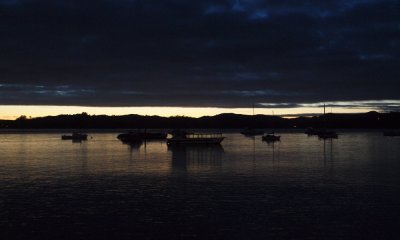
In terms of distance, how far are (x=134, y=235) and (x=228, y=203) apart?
775 centimetres

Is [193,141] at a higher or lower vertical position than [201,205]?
higher

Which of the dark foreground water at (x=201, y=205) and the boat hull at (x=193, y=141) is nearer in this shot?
the dark foreground water at (x=201, y=205)

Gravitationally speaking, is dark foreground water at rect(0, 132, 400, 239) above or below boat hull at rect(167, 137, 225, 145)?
below

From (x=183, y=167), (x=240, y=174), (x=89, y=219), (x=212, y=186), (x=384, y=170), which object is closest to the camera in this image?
(x=89, y=219)

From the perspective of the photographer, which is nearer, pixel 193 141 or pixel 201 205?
pixel 201 205

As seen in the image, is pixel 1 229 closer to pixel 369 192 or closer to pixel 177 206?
pixel 177 206

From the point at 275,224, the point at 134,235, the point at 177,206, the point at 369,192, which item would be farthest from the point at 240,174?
the point at 134,235

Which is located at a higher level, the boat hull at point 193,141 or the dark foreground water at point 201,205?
the boat hull at point 193,141

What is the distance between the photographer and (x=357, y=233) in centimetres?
1852

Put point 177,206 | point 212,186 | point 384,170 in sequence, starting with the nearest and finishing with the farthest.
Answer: point 177,206
point 212,186
point 384,170

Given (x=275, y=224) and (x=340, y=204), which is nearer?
(x=275, y=224)

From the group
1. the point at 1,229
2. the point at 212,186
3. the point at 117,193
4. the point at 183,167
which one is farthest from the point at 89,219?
the point at 183,167

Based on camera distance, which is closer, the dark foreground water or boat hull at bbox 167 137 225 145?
the dark foreground water

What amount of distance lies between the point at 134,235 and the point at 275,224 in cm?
633
